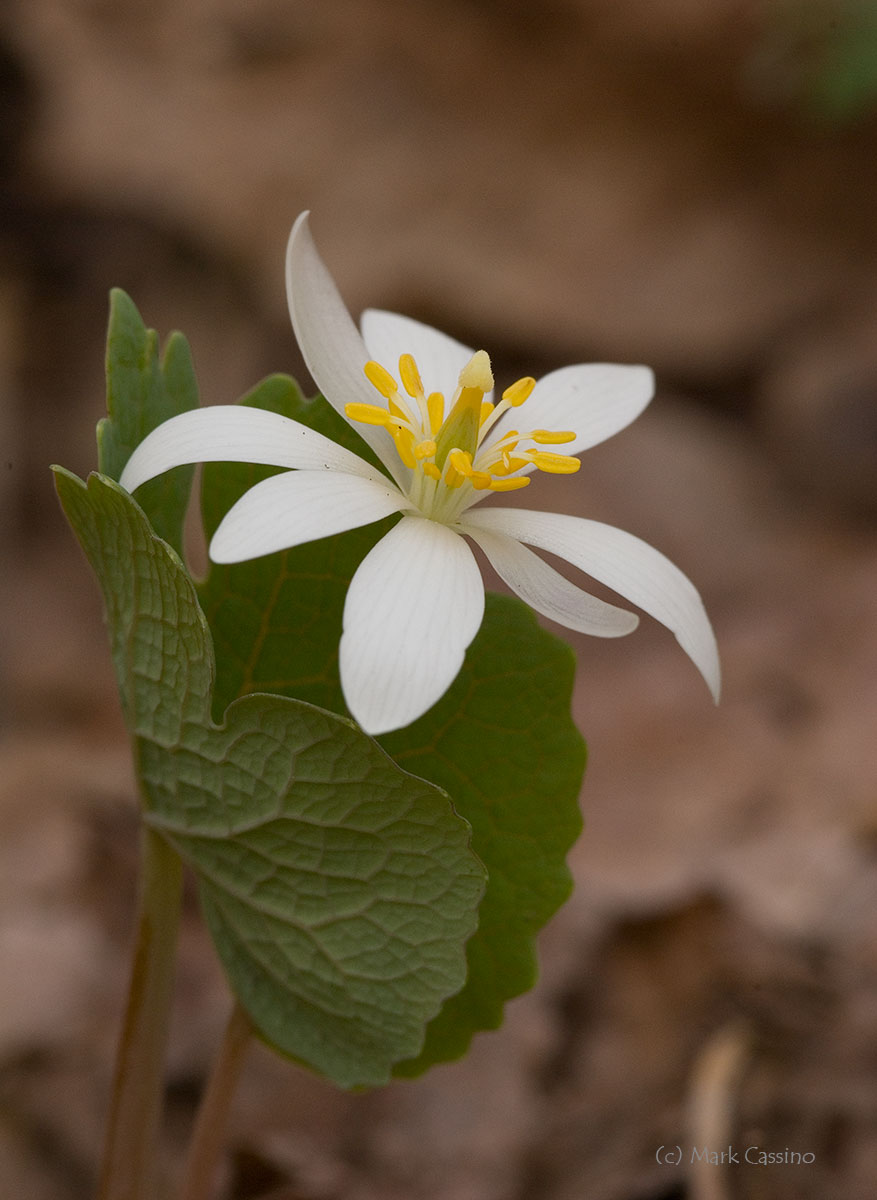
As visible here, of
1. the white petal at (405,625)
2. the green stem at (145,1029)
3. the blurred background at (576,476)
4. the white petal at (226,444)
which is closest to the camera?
the white petal at (405,625)

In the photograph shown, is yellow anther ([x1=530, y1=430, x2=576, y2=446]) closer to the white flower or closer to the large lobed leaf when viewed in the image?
the white flower

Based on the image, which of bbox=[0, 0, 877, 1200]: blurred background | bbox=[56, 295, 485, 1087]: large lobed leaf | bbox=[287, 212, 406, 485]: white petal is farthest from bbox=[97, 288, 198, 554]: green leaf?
bbox=[0, 0, 877, 1200]: blurred background

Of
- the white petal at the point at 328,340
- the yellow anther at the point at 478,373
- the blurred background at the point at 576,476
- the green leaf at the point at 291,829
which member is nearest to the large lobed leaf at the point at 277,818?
the green leaf at the point at 291,829

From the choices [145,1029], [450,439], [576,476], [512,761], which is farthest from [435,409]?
[576,476]

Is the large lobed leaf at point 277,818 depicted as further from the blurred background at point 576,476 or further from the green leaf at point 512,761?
the blurred background at point 576,476

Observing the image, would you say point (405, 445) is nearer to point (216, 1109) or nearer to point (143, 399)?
point (143, 399)
